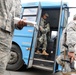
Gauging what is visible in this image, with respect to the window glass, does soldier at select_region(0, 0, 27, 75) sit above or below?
below

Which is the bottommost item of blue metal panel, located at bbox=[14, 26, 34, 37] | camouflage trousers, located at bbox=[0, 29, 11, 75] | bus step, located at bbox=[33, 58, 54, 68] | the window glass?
bus step, located at bbox=[33, 58, 54, 68]

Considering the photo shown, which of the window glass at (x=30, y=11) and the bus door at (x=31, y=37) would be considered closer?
the bus door at (x=31, y=37)

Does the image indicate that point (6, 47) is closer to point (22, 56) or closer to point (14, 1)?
point (14, 1)

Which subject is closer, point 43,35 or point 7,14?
point 7,14

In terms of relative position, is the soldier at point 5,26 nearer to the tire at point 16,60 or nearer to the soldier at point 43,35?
the tire at point 16,60

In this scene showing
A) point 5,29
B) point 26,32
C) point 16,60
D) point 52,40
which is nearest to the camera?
point 5,29

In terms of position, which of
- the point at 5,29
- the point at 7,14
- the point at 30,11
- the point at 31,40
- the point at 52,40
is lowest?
the point at 5,29

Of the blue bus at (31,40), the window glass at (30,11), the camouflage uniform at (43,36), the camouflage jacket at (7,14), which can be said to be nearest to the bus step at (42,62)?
the blue bus at (31,40)

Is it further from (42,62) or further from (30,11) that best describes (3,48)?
(30,11)

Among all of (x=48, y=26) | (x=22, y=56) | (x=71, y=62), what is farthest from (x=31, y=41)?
Answer: (x=71, y=62)

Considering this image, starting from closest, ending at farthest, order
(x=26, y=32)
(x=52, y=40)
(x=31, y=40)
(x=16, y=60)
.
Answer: (x=31, y=40) → (x=26, y=32) → (x=16, y=60) → (x=52, y=40)

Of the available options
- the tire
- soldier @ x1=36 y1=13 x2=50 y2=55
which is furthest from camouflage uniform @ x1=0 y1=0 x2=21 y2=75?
soldier @ x1=36 y1=13 x2=50 y2=55

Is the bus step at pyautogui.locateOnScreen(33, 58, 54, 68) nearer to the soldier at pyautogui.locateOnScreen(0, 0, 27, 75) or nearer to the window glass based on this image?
the window glass

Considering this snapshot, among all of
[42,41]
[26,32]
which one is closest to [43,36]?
[42,41]
